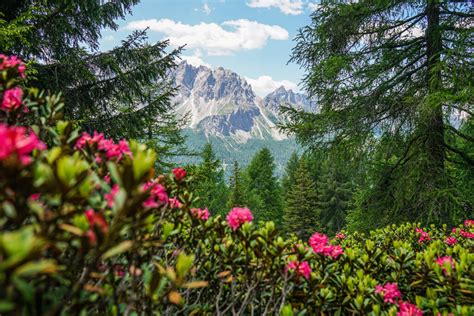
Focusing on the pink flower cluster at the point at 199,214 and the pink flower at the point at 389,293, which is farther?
the pink flower cluster at the point at 199,214

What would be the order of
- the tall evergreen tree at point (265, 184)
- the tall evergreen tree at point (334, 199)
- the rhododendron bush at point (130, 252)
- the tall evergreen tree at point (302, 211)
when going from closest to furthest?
1. the rhododendron bush at point (130, 252)
2. the tall evergreen tree at point (302, 211)
3. the tall evergreen tree at point (334, 199)
4. the tall evergreen tree at point (265, 184)

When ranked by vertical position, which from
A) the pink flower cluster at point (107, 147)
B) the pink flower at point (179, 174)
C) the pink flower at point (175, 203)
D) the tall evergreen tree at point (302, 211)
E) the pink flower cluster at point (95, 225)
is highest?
the pink flower cluster at point (107, 147)

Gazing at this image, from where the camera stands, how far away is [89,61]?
688 cm

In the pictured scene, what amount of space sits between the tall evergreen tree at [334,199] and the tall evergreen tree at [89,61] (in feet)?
82.5

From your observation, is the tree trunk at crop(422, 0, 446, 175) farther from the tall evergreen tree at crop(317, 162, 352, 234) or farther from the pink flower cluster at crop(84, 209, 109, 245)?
the tall evergreen tree at crop(317, 162, 352, 234)

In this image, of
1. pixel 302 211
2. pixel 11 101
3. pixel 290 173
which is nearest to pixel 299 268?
pixel 11 101

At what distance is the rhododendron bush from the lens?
0.81 meters

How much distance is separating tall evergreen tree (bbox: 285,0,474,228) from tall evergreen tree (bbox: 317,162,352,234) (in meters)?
23.1

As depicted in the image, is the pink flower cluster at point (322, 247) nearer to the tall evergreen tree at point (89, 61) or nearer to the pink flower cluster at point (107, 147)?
the pink flower cluster at point (107, 147)

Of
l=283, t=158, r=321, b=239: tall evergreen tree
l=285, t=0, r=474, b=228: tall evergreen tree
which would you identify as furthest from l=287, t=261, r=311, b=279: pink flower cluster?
l=283, t=158, r=321, b=239: tall evergreen tree

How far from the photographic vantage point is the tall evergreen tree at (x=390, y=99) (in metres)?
6.47

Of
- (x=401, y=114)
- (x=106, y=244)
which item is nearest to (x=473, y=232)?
(x=401, y=114)

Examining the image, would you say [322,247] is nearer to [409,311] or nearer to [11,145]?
[409,311]

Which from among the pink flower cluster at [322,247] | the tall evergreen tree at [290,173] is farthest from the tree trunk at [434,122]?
the tall evergreen tree at [290,173]
